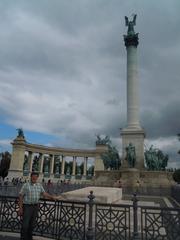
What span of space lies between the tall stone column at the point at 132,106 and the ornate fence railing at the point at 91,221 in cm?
3154

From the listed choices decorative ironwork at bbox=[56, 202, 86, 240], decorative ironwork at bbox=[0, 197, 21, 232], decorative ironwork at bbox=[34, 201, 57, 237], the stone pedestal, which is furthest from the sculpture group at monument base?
decorative ironwork at bbox=[56, 202, 86, 240]

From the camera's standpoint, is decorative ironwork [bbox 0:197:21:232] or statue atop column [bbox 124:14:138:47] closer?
decorative ironwork [bbox 0:197:21:232]

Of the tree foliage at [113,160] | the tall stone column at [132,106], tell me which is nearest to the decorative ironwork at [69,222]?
the tall stone column at [132,106]

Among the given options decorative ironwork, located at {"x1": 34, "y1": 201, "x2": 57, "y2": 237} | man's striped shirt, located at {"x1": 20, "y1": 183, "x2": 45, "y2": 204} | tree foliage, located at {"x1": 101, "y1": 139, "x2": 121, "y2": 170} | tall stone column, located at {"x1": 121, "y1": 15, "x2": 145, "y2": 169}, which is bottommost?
decorative ironwork, located at {"x1": 34, "y1": 201, "x2": 57, "y2": 237}

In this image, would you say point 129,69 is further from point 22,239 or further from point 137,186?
point 22,239

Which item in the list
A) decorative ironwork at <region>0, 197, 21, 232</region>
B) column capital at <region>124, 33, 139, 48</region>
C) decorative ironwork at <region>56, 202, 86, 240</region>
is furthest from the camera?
column capital at <region>124, 33, 139, 48</region>

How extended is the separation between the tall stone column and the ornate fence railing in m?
31.5

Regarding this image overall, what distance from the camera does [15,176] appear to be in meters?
84.1

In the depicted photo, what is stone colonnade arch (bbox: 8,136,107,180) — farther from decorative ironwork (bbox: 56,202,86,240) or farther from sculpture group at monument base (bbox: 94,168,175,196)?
decorative ironwork (bbox: 56,202,86,240)

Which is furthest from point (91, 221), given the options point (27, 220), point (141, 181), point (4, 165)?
point (4, 165)

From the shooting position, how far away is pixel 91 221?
25.6 feet

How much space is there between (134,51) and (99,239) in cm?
4132

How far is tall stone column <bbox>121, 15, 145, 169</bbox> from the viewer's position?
40.2 meters

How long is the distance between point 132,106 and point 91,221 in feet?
118
